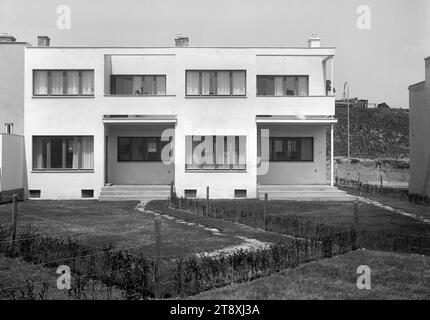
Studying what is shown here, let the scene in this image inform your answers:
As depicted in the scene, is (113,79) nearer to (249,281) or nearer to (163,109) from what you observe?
(163,109)

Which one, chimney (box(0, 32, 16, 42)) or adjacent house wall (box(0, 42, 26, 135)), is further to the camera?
chimney (box(0, 32, 16, 42))

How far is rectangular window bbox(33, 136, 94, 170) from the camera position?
27.5 meters

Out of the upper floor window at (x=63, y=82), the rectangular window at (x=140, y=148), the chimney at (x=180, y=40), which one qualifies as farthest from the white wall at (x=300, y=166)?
the upper floor window at (x=63, y=82)

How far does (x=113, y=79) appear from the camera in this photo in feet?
96.5

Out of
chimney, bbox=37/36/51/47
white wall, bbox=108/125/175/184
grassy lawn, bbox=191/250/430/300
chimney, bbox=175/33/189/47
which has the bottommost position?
grassy lawn, bbox=191/250/430/300

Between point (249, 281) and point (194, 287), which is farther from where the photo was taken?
point (249, 281)

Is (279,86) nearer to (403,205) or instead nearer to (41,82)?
(403,205)

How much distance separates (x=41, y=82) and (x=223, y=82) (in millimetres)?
9558

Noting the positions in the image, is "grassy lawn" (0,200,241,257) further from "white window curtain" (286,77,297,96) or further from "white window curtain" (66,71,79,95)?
"white window curtain" (286,77,297,96)

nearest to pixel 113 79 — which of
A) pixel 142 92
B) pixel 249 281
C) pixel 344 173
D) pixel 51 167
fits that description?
pixel 142 92

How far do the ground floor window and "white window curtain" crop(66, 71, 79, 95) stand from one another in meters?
6.45

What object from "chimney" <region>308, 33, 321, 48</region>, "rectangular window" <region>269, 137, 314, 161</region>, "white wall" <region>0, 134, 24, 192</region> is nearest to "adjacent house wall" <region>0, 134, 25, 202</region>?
"white wall" <region>0, 134, 24, 192</region>
